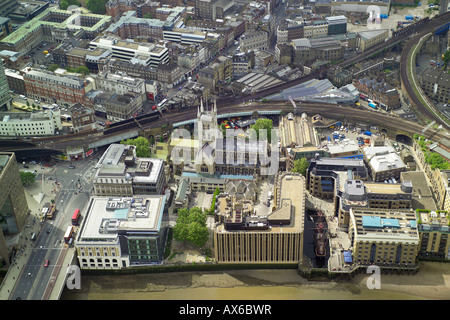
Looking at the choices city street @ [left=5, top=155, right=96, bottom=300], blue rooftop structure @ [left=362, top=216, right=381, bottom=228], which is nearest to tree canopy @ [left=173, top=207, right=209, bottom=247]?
city street @ [left=5, top=155, right=96, bottom=300]

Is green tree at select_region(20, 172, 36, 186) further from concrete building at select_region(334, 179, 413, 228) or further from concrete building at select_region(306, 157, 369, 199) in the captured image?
concrete building at select_region(334, 179, 413, 228)

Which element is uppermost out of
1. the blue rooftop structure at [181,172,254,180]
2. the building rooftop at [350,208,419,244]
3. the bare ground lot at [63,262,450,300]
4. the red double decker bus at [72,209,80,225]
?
the building rooftop at [350,208,419,244]

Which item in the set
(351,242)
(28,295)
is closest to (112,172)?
(28,295)

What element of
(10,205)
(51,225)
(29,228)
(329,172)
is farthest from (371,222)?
(10,205)

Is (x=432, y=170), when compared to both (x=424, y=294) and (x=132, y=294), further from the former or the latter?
(x=132, y=294)

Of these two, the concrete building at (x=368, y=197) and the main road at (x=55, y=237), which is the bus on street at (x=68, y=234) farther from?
the concrete building at (x=368, y=197)

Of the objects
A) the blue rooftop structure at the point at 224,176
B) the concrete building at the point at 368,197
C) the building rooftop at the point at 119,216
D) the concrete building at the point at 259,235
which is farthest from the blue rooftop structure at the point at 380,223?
the building rooftop at the point at 119,216

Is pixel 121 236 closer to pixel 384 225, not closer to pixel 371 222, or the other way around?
pixel 371 222
